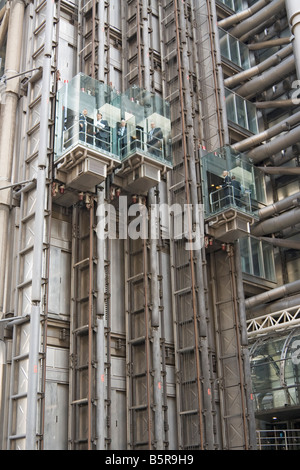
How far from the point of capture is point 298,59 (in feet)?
77.2

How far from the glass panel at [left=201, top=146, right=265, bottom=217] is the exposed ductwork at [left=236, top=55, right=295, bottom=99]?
461 inches

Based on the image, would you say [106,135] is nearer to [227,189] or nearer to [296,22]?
[227,189]

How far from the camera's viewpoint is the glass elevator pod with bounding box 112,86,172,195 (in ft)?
89.2

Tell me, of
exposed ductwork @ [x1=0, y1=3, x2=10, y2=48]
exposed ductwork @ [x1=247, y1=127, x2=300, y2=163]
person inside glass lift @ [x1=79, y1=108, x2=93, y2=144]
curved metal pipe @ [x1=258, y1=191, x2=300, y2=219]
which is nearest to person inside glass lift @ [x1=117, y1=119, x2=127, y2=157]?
person inside glass lift @ [x1=79, y1=108, x2=93, y2=144]

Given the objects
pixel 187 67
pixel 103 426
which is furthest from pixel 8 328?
pixel 187 67

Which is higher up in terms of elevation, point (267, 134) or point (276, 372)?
point (267, 134)

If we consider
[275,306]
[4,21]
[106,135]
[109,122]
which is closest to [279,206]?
[275,306]

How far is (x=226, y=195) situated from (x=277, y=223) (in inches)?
361

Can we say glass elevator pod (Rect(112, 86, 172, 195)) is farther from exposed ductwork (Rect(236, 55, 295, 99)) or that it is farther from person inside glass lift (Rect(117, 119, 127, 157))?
exposed ductwork (Rect(236, 55, 295, 99))

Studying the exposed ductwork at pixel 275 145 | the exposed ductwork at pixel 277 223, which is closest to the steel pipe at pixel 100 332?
the exposed ductwork at pixel 277 223

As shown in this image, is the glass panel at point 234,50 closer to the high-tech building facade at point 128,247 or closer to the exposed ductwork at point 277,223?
the high-tech building facade at point 128,247

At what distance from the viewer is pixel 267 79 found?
138 ft
